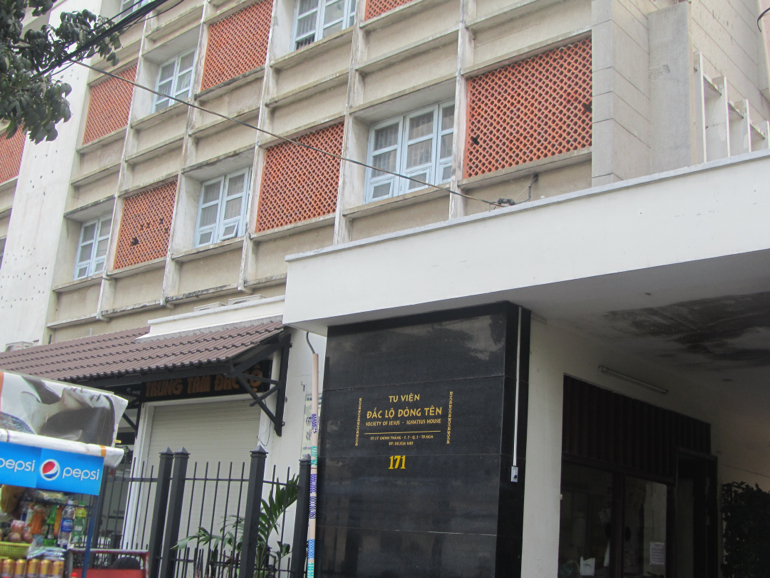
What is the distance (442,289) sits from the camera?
8.66 meters

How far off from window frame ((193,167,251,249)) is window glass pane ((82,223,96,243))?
3.81 metres

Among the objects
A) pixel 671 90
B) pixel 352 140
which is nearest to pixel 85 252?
pixel 352 140

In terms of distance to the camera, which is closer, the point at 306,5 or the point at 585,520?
the point at 585,520

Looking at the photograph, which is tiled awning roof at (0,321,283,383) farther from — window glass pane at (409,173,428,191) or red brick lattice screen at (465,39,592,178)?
red brick lattice screen at (465,39,592,178)

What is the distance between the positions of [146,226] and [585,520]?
10625 mm

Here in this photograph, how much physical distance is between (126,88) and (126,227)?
3.50 metres

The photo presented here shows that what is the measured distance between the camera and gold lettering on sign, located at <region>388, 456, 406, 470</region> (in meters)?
8.91

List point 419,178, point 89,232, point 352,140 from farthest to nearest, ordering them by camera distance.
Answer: point 89,232 → point 352,140 → point 419,178

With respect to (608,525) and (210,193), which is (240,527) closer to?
(608,525)

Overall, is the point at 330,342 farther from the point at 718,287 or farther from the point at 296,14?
the point at 296,14

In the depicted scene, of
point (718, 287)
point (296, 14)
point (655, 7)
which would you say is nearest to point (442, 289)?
point (718, 287)

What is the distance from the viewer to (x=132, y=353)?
1316 cm

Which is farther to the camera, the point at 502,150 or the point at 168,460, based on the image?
the point at 502,150

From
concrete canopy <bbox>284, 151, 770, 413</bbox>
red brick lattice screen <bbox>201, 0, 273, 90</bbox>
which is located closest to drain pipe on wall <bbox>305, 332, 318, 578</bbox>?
concrete canopy <bbox>284, 151, 770, 413</bbox>
